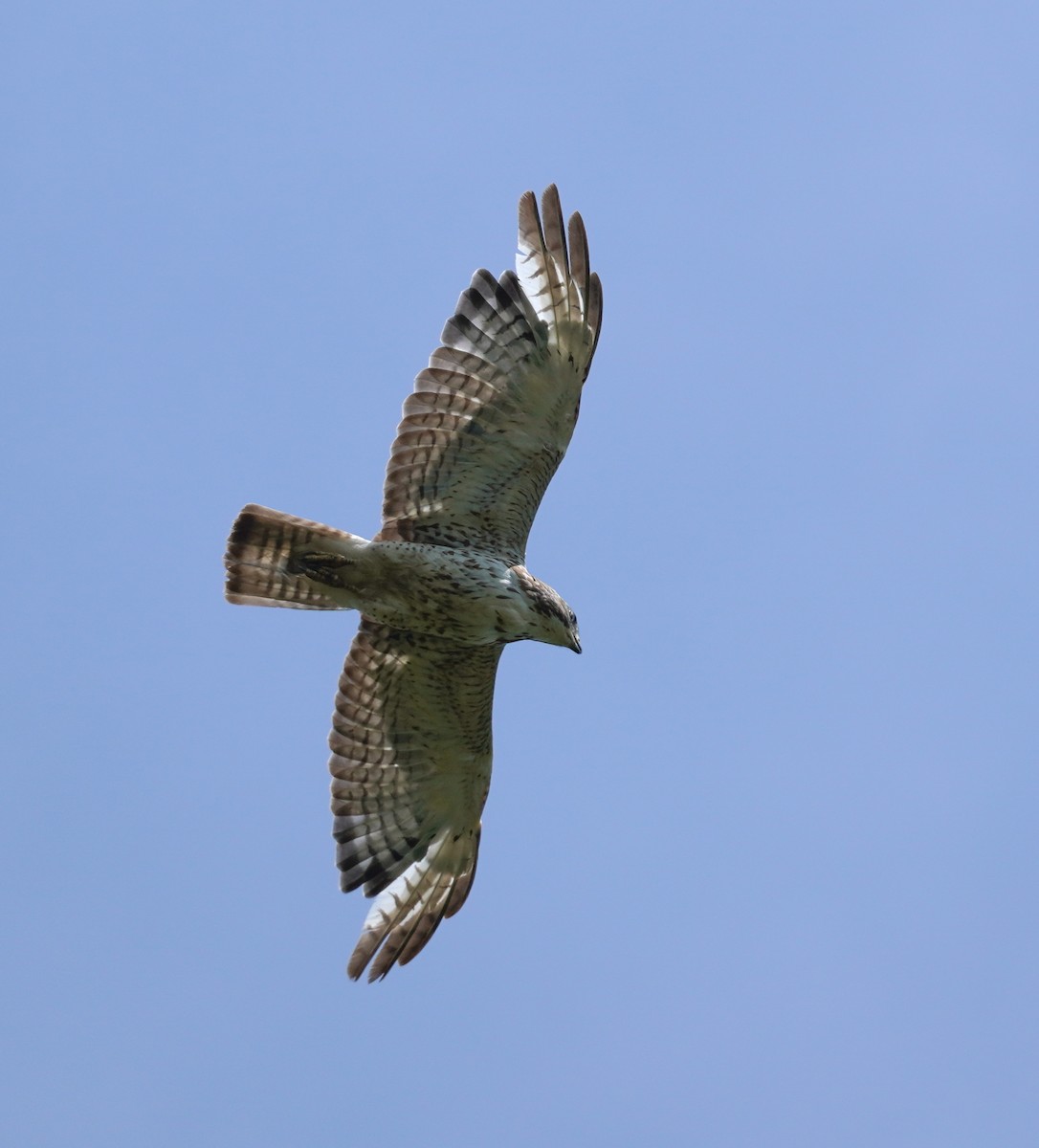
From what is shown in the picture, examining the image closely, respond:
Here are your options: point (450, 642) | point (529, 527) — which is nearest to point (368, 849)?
point (450, 642)

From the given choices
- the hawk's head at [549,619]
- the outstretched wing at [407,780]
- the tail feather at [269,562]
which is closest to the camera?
the hawk's head at [549,619]

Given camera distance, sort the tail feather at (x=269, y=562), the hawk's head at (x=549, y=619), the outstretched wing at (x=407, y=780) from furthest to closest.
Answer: the outstretched wing at (x=407, y=780) → the tail feather at (x=269, y=562) → the hawk's head at (x=549, y=619)

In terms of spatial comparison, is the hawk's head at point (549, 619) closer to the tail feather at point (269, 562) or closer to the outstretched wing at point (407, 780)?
the outstretched wing at point (407, 780)

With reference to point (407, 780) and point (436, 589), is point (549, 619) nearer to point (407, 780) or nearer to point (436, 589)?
point (436, 589)

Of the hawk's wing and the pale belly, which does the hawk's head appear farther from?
the hawk's wing

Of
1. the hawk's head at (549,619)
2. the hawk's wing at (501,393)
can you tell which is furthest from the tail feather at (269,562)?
the hawk's head at (549,619)

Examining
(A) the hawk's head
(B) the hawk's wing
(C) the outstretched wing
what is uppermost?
(B) the hawk's wing

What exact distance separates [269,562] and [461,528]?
1111mm

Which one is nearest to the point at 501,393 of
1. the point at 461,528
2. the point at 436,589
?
the point at 461,528

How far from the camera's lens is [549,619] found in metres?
9.36

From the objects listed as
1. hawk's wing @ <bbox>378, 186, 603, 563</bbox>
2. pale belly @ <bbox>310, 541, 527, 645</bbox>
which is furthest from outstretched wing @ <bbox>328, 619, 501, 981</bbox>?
hawk's wing @ <bbox>378, 186, 603, 563</bbox>

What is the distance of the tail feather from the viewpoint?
966cm

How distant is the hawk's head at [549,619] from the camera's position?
935cm

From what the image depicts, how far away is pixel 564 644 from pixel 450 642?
2.78ft
